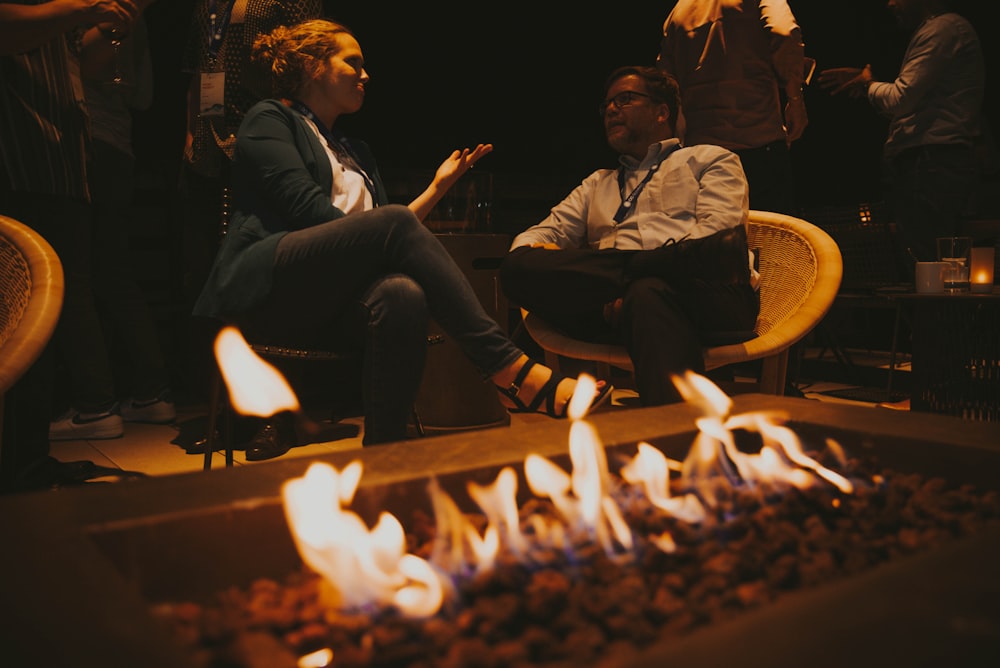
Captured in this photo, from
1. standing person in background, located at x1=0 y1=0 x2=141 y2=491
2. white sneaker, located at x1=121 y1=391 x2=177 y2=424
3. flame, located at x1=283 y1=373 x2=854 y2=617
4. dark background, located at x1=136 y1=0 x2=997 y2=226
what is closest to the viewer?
flame, located at x1=283 y1=373 x2=854 y2=617

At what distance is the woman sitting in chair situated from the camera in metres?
1.74

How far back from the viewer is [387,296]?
1.74m

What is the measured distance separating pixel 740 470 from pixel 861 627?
60cm

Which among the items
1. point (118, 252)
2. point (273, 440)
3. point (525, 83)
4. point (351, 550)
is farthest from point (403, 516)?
point (525, 83)

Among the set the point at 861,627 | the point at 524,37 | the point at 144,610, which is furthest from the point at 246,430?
the point at 524,37

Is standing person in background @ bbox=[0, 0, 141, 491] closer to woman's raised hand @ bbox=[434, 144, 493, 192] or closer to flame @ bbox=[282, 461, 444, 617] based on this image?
woman's raised hand @ bbox=[434, 144, 493, 192]

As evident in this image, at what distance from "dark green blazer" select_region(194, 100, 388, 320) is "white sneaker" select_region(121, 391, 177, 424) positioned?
1300 mm

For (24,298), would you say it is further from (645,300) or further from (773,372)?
(773,372)

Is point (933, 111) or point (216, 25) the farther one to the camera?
point (933, 111)

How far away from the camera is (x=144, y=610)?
22.7 inches

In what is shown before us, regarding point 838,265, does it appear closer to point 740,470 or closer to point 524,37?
point 740,470

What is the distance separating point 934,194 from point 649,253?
1.95 m

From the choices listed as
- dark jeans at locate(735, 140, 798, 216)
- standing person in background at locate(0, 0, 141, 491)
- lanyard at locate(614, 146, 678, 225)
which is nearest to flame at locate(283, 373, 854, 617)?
lanyard at locate(614, 146, 678, 225)

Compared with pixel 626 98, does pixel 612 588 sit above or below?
below
